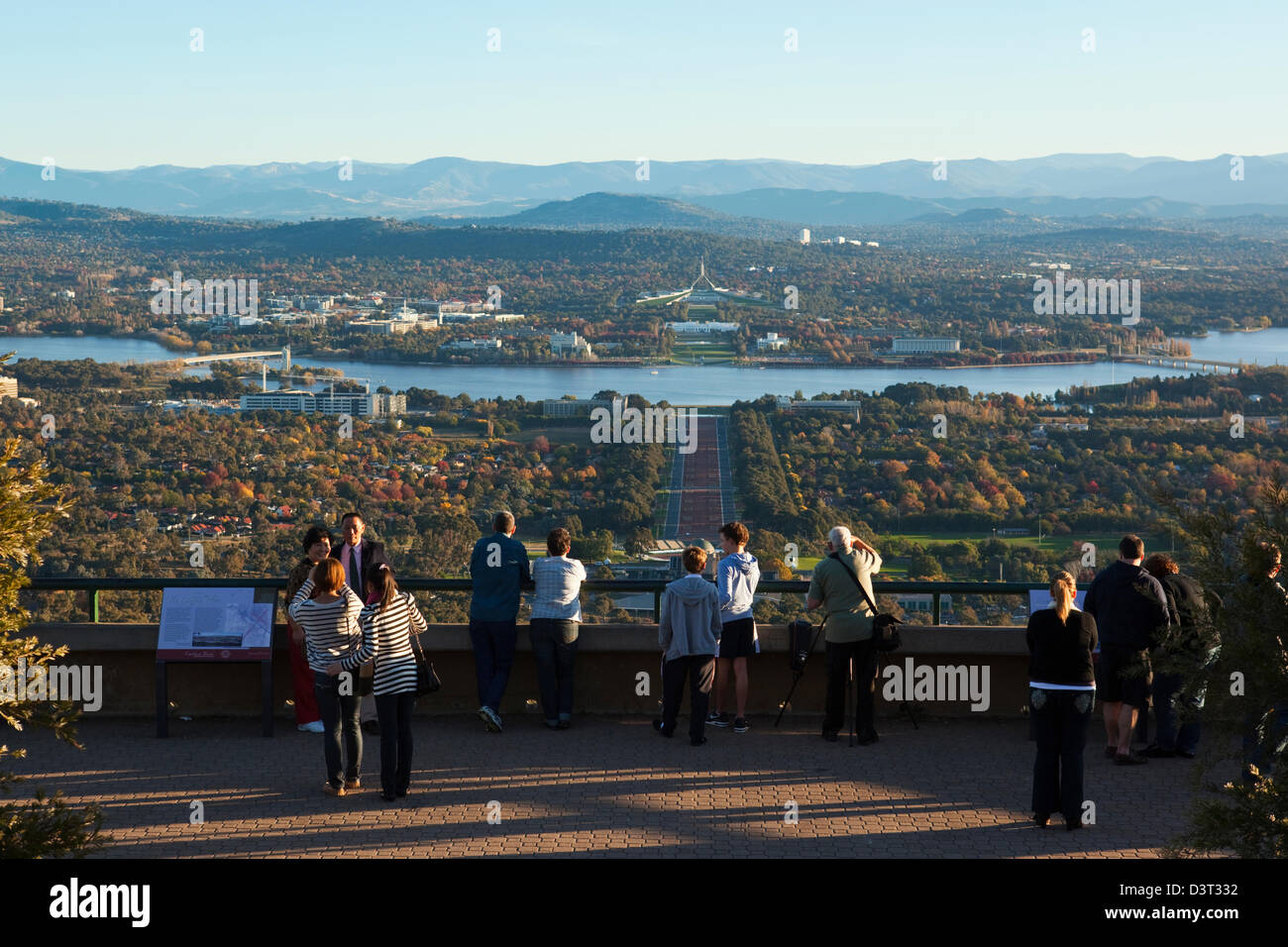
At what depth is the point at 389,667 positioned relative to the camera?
750 centimetres

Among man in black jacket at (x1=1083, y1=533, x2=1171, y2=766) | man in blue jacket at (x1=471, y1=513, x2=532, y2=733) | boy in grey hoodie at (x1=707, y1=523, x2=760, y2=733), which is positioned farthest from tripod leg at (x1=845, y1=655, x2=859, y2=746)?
man in blue jacket at (x1=471, y1=513, x2=532, y2=733)

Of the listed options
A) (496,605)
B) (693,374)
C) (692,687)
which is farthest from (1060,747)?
(693,374)

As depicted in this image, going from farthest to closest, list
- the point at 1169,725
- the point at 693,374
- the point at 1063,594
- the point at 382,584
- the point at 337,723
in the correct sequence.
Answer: the point at 693,374, the point at 1169,725, the point at 337,723, the point at 382,584, the point at 1063,594

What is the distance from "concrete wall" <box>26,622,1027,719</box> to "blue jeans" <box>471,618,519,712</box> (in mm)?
331

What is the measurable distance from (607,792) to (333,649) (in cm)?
186

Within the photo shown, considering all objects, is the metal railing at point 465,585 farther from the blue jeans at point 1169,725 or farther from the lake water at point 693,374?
the lake water at point 693,374

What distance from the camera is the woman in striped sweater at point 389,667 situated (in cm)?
745

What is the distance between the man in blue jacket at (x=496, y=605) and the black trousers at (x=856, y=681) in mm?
2256

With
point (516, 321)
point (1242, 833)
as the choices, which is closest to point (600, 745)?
point (1242, 833)

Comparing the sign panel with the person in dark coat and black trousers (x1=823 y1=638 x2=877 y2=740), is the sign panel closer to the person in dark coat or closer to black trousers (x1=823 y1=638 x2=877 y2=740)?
black trousers (x1=823 y1=638 x2=877 y2=740)

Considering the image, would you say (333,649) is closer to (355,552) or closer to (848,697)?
(355,552)

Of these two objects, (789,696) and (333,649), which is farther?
(789,696)

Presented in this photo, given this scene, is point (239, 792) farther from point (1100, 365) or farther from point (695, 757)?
point (1100, 365)

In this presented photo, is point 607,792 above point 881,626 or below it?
below
